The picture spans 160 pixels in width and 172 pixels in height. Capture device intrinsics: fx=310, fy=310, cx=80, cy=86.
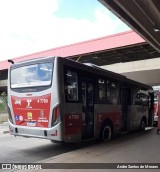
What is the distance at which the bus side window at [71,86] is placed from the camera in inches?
376

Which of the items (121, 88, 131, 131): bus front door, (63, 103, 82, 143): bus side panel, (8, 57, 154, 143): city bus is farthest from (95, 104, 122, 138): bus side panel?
(63, 103, 82, 143): bus side panel

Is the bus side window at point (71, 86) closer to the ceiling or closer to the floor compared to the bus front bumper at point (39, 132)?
closer to the ceiling

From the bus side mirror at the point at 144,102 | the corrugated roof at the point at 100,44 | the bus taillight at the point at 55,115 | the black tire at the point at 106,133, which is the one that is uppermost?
the corrugated roof at the point at 100,44

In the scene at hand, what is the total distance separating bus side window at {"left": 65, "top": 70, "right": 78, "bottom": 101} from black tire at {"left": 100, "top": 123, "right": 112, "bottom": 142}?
2.37 meters

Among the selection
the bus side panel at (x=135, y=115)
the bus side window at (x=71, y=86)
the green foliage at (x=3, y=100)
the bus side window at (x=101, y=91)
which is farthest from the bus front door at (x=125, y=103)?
the green foliage at (x=3, y=100)

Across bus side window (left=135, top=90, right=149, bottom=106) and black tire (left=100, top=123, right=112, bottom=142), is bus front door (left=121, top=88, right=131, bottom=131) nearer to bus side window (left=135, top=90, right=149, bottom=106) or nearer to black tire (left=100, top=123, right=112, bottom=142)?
bus side window (left=135, top=90, right=149, bottom=106)

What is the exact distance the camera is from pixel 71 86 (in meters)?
9.74

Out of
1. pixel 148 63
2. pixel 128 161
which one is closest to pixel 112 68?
pixel 148 63

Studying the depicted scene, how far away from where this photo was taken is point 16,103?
33.5 feet

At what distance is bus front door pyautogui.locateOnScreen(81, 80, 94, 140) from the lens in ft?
34.1

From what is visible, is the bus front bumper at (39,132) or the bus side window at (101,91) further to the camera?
the bus side window at (101,91)

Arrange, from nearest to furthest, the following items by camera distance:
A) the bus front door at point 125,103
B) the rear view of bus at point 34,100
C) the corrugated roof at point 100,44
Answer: the rear view of bus at point 34,100, the bus front door at point 125,103, the corrugated roof at point 100,44

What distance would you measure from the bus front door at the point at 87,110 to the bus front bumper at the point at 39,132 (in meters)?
1.50

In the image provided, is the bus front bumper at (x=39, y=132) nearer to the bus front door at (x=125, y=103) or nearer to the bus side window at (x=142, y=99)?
the bus front door at (x=125, y=103)
